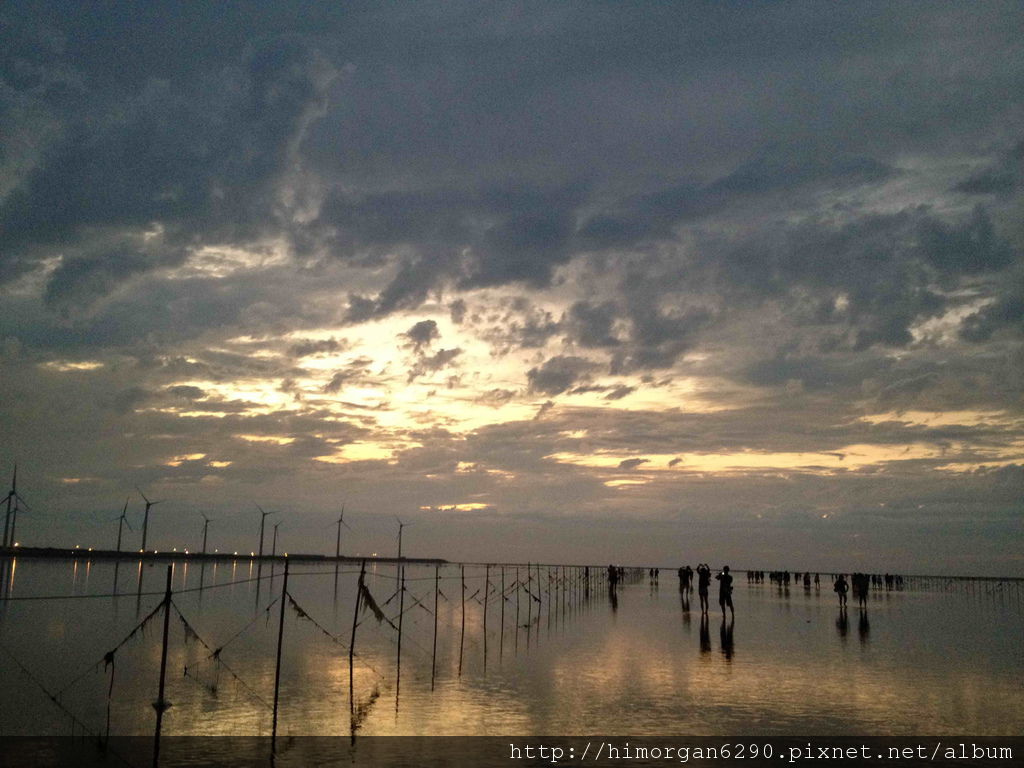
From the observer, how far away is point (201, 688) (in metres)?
22.5

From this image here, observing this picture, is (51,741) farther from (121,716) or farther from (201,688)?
(201,688)

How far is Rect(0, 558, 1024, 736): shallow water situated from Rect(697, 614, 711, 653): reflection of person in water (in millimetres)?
74

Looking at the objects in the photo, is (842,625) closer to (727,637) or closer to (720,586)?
(720,586)

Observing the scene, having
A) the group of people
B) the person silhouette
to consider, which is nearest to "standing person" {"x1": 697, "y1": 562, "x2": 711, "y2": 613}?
the group of people

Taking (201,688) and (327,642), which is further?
(327,642)

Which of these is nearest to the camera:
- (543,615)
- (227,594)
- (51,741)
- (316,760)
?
(316,760)

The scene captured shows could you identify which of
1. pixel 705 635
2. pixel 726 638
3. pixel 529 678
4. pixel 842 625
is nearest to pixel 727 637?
pixel 726 638

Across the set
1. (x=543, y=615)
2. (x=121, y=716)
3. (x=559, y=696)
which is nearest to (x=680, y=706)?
(x=559, y=696)

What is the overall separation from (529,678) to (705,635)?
14.1m

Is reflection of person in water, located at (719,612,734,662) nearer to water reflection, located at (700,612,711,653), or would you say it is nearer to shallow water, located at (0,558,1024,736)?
shallow water, located at (0,558,1024,736)

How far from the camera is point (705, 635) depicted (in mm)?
35031

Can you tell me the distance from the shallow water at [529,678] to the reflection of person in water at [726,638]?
0.30 feet

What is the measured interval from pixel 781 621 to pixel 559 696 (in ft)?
88.5

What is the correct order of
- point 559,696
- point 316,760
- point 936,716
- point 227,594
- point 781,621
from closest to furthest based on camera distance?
point 316,760, point 936,716, point 559,696, point 781,621, point 227,594
